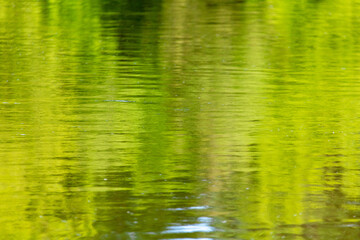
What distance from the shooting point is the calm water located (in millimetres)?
5594

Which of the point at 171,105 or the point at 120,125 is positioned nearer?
the point at 120,125

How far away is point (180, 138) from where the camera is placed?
843 centimetres

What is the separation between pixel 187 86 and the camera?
1208cm

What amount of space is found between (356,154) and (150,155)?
5.88 ft

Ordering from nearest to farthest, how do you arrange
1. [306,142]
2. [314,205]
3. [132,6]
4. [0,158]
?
[314,205] → [0,158] → [306,142] → [132,6]

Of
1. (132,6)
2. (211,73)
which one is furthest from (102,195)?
(132,6)

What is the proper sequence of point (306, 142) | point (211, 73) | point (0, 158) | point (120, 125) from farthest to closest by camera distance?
point (211, 73) → point (120, 125) → point (306, 142) → point (0, 158)

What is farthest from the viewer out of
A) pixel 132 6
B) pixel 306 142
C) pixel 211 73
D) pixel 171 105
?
pixel 132 6

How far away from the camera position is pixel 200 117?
964 centimetres

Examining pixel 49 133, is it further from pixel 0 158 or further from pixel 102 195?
pixel 102 195

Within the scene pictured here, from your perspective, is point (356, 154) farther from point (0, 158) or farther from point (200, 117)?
point (0, 158)

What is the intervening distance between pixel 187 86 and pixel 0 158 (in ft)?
16.1

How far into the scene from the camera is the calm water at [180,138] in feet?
18.4

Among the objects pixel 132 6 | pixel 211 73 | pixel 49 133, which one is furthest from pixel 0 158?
pixel 132 6
